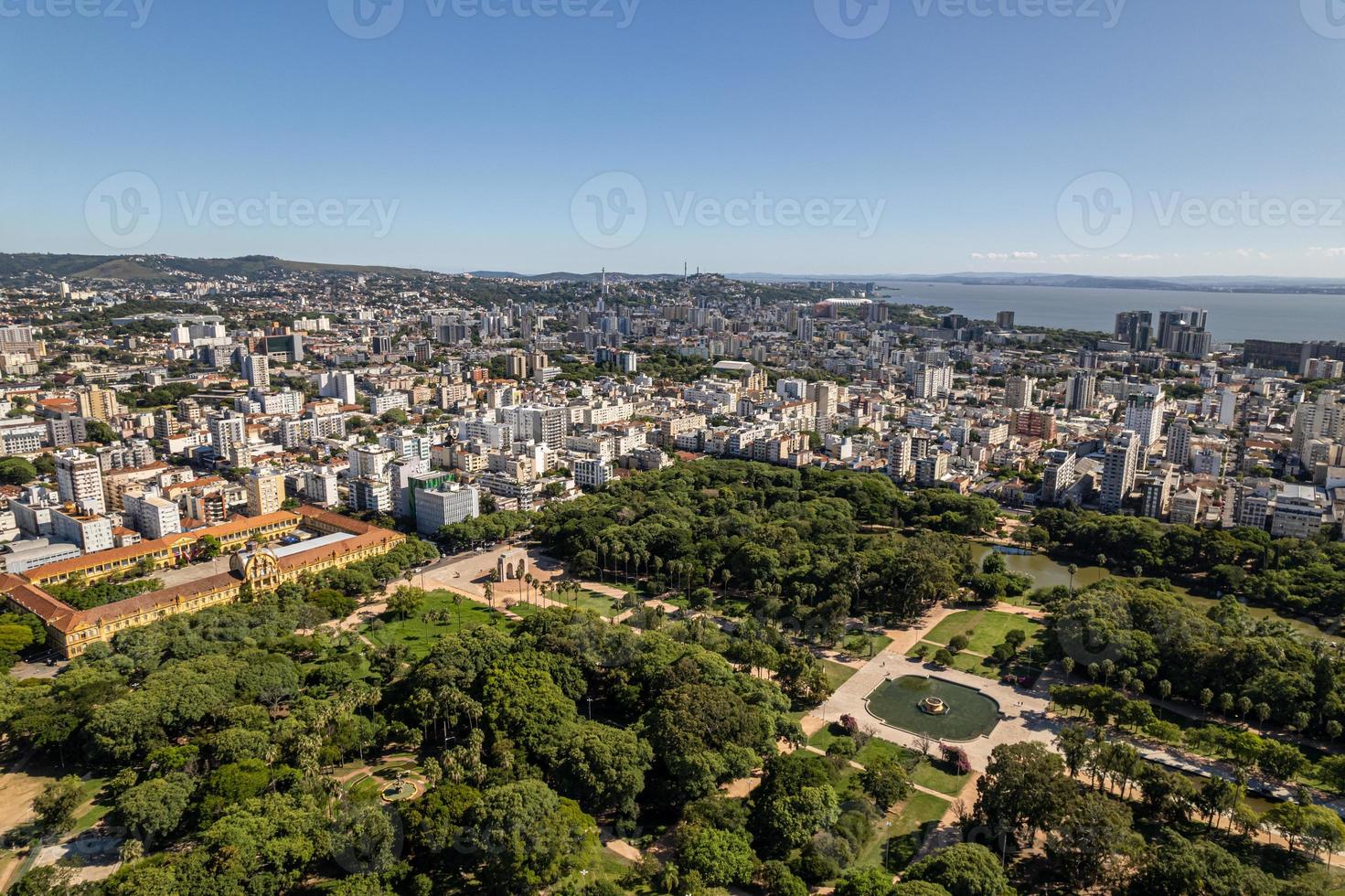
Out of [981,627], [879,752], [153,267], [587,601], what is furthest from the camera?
[153,267]

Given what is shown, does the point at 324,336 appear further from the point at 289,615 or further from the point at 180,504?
the point at 289,615

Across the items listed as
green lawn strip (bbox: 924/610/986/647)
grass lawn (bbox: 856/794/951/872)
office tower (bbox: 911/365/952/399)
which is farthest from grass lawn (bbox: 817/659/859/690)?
office tower (bbox: 911/365/952/399)

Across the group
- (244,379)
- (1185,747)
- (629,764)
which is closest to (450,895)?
(629,764)

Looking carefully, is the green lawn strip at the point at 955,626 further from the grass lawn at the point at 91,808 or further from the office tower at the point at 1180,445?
the office tower at the point at 1180,445

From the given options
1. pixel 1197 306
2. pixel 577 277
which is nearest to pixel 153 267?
pixel 577 277

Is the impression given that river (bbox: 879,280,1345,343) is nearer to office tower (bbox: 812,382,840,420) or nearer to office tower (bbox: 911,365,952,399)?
office tower (bbox: 911,365,952,399)

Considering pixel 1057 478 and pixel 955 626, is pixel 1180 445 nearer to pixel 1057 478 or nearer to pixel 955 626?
pixel 1057 478
